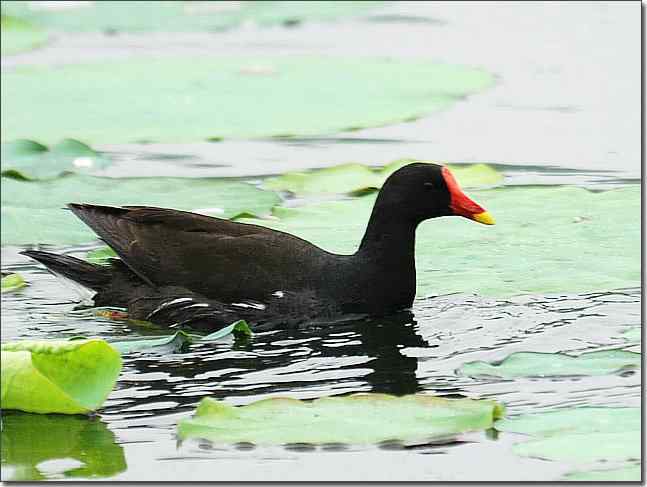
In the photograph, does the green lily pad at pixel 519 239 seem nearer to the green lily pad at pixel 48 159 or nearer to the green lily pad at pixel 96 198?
the green lily pad at pixel 96 198

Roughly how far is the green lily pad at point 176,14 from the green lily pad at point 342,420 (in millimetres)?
8068

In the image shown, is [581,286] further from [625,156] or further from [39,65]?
[39,65]

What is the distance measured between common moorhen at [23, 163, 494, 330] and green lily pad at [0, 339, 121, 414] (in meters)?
1.68

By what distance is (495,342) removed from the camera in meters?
6.56

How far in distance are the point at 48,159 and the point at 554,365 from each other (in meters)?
3.80

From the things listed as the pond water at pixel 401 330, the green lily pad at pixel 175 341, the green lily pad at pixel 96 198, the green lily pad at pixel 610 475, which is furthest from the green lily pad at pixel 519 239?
the green lily pad at pixel 610 475

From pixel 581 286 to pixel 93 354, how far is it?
2500mm

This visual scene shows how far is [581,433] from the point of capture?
4.99 metres

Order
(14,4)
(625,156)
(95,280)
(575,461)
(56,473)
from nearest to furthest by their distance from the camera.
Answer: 1. (575,461)
2. (56,473)
3. (95,280)
4. (625,156)
5. (14,4)

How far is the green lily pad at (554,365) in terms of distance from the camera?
5891mm

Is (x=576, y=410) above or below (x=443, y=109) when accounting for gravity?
below

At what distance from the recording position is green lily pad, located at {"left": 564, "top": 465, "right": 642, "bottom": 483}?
15.1ft

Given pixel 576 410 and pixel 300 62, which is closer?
pixel 576 410

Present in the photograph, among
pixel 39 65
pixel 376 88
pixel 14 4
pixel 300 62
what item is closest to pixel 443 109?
pixel 376 88
